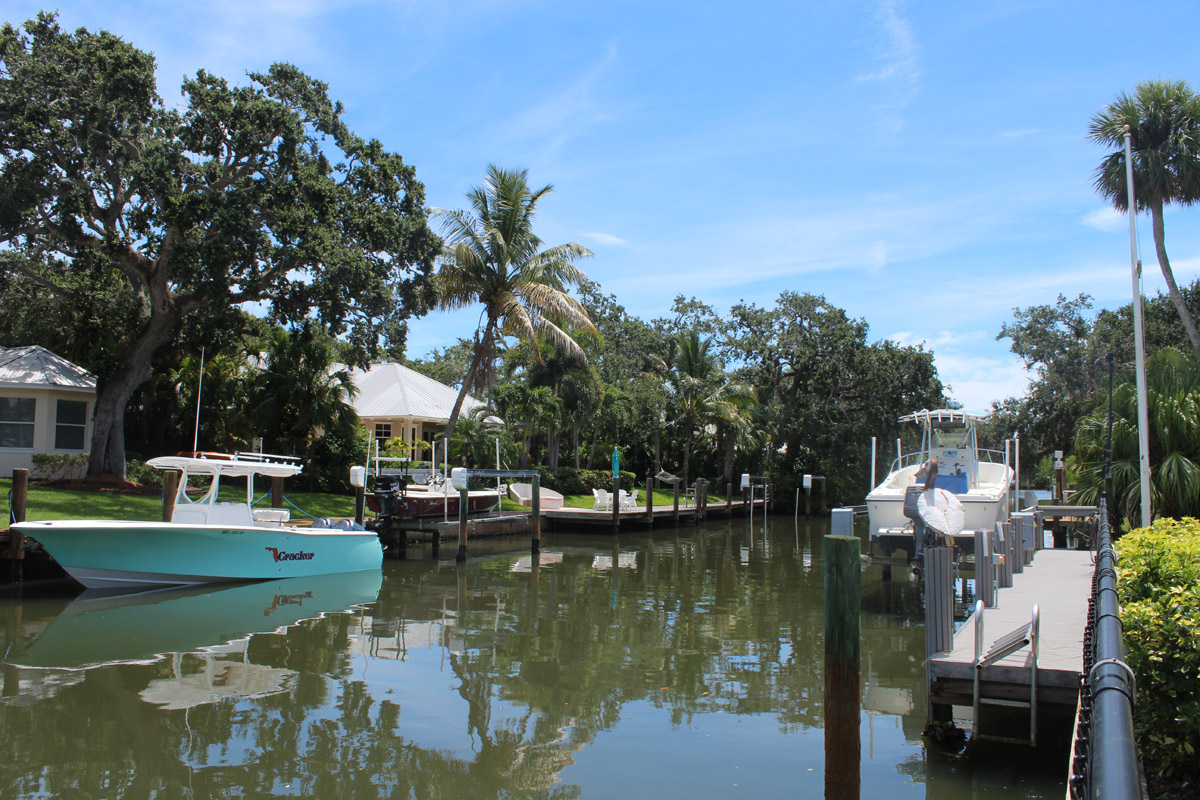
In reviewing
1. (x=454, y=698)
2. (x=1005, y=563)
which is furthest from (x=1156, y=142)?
(x=454, y=698)

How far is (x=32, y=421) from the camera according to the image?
24.0m

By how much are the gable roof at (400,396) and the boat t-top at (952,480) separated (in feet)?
72.7

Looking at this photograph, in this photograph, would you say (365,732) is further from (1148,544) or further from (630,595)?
(630,595)

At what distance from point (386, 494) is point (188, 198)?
8421mm

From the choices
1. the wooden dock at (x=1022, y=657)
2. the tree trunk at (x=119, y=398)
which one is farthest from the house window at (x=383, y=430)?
the wooden dock at (x=1022, y=657)

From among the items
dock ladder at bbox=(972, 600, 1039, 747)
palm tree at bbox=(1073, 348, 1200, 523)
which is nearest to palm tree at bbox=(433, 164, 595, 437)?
palm tree at bbox=(1073, 348, 1200, 523)

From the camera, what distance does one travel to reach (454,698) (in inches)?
374

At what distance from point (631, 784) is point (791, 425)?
37883mm

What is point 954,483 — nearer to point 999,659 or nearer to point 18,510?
point 999,659

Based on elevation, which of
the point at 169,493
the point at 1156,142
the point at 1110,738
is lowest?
the point at 169,493

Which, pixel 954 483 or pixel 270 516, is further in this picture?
pixel 270 516

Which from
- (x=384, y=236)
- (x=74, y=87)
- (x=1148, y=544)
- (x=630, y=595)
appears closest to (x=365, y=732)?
(x=1148, y=544)

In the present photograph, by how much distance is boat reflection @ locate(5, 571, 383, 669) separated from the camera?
1122 cm

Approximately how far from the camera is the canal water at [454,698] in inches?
286
